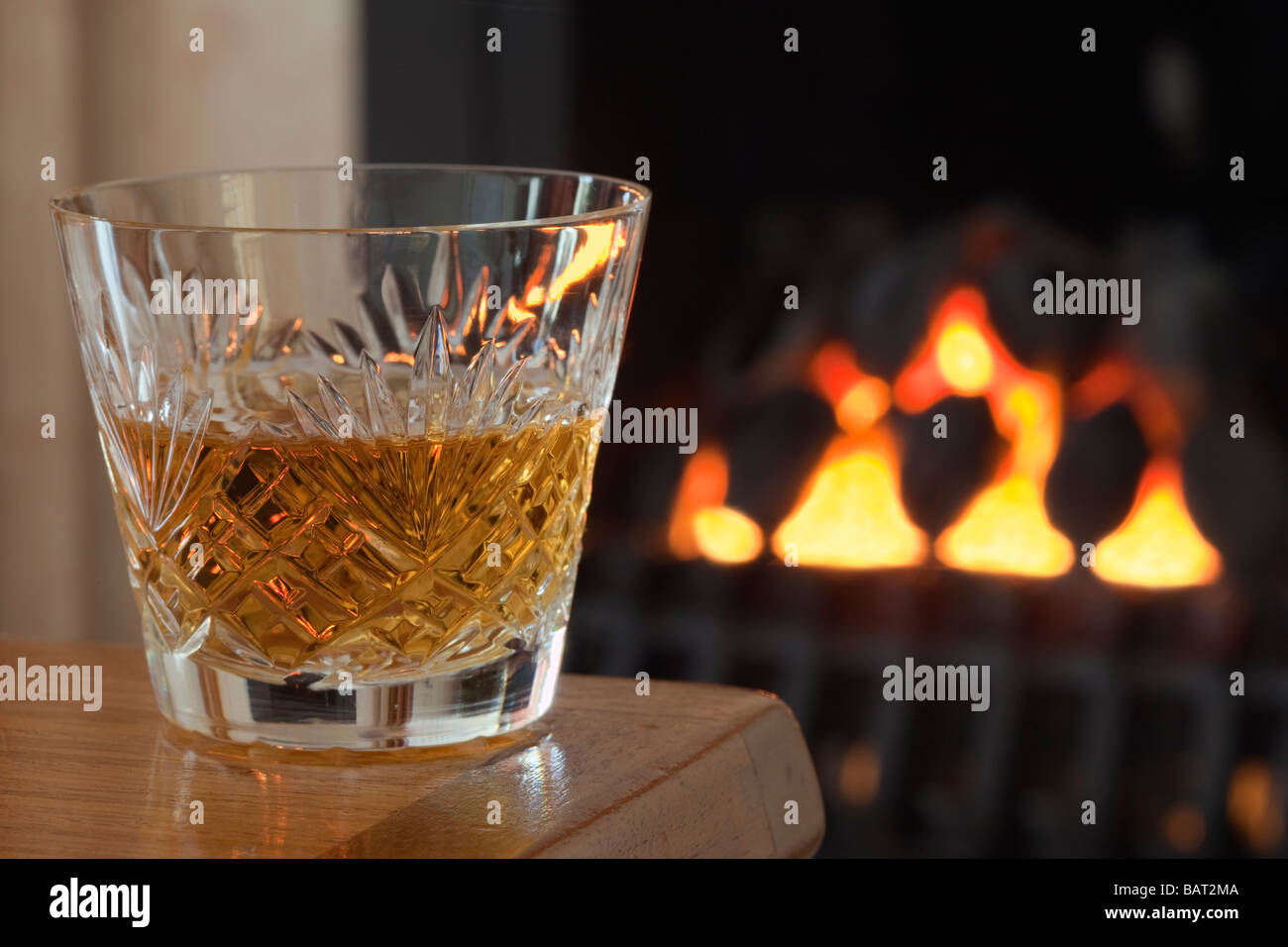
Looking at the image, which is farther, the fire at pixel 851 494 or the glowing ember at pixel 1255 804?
the fire at pixel 851 494

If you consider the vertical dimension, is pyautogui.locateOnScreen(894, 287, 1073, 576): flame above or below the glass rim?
below

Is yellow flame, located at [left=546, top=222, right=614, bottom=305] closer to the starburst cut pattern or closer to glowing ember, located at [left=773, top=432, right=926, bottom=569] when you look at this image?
the starburst cut pattern

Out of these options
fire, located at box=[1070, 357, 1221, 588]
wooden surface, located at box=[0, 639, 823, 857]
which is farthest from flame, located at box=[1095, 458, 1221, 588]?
wooden surface, located at box=[0, 639, 823, 857]

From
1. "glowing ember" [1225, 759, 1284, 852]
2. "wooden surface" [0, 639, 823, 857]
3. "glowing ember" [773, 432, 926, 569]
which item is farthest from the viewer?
"glowing ember" [773, 432, 926, 569]

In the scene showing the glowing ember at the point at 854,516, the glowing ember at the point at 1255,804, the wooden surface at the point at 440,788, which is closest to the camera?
the wooden surface at the point at 440,788

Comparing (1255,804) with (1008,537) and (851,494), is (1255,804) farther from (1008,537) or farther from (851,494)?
(851,494)

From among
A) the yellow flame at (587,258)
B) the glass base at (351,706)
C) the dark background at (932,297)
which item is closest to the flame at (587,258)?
the yellow flame at (587,258)

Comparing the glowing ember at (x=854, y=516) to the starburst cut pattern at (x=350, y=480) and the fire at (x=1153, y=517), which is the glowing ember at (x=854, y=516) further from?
the starburst cut pattern at (x=350, y=480)
